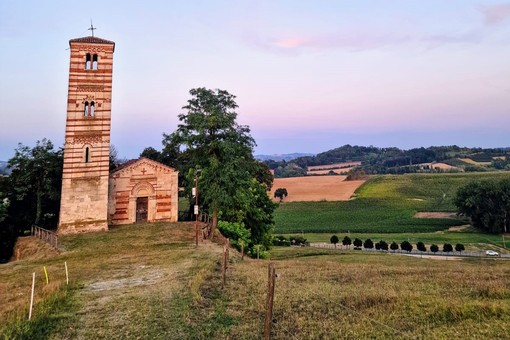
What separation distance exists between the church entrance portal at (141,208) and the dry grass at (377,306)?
2571 cm

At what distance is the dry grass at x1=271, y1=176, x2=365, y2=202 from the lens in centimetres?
11306

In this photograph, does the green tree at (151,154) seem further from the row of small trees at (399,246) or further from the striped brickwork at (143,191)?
the row of small trees at (399,246)

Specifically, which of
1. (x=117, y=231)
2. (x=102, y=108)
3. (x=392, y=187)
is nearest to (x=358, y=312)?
(x=117, y=231)

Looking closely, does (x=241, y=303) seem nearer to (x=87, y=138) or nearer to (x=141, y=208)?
(x=141, y=208)

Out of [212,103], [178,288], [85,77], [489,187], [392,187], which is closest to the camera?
[178,288]

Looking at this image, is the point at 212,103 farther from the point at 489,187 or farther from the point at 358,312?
the point at 489,187

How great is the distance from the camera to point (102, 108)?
3978cm

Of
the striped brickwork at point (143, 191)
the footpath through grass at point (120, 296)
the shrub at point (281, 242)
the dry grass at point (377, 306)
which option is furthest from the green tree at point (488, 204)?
the footpath through grass at point (120, 296)

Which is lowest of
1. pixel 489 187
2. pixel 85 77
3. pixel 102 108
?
pixel 489 187

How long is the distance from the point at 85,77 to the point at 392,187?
104996 millimetres

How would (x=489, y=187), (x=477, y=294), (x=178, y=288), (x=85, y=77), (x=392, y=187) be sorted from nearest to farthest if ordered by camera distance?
(x=477, y=294) → (x=178, y=288) → (x=85, y=77) → (x=489, y=187) → (x=392, y=187)

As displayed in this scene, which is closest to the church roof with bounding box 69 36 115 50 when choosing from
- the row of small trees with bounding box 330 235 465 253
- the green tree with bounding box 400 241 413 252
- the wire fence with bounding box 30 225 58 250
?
the wire fence with bounding box 30 225 58 250

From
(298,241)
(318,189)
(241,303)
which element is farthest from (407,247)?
A: (318,189)

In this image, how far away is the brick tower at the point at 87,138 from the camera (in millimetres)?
37125
